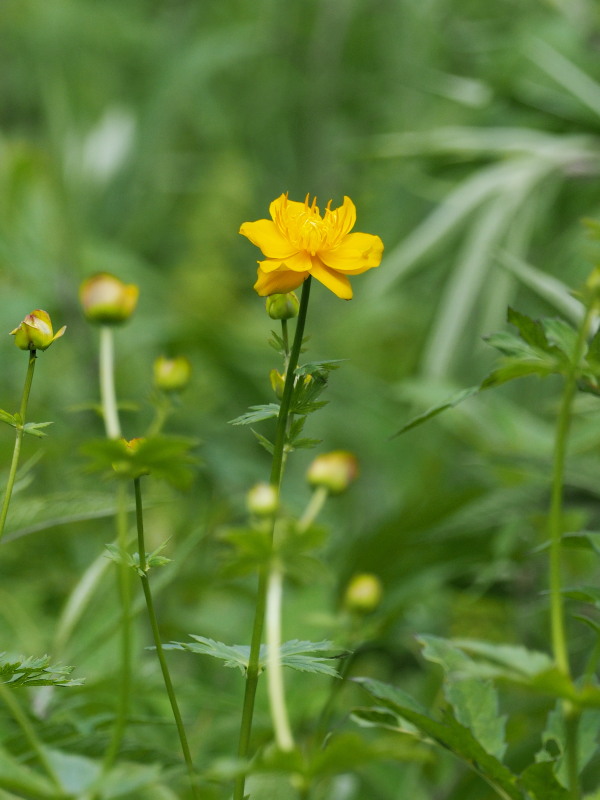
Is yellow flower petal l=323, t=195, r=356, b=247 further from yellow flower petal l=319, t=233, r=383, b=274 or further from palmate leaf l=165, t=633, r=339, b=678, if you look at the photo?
palmate leaf l=165, t=633, r=339, b=678

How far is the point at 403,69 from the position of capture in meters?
1.70

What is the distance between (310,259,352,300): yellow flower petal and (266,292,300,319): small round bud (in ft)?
0.04

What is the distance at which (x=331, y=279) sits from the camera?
11.9 inches

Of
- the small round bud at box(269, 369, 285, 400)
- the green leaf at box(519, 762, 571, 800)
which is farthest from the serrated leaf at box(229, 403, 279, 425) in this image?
the green leaf at box(519, 762, 571, 800)

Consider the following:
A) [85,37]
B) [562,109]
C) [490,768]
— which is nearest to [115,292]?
[490,768]

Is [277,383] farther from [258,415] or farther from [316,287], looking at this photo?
[316,287]

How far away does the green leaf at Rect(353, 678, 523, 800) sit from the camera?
11.1 inches

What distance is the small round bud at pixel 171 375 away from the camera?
356mm

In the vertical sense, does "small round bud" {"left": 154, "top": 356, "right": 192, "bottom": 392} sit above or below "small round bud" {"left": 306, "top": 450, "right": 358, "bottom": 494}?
above

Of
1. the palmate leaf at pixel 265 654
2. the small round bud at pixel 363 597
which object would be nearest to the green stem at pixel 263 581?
the palmate leaf at pixel 265 654

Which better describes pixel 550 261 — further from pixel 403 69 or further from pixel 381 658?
pixel 403 69

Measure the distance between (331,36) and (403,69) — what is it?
0.14m

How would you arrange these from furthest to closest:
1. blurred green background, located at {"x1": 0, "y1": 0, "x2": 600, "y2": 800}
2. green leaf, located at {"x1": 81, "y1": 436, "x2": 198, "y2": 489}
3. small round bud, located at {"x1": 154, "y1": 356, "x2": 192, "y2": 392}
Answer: blurred green background, located at {"x1": 0, "y1": 0, "x2": 600, "y2": 800}, small round bud, located at {"x1": 154, "y1": 356, "x2": 192, "y2": 392}, green leaf, located at {"x1": 81, "y1": 436, "x2": 198, "y2": 489}

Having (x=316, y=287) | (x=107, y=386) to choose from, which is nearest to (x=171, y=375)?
(x=107, y=386)
